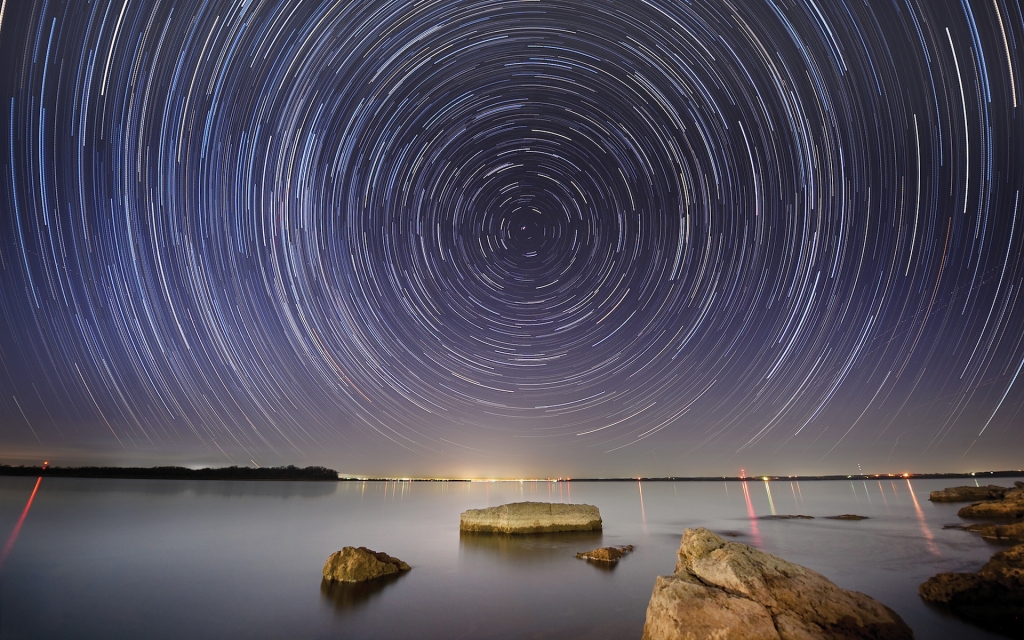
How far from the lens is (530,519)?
2852 centimetres

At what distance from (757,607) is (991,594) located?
8386mm

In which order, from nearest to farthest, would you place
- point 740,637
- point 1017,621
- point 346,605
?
point 740,637 < point 1017,621 < point 346,605

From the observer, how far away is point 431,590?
16.2 m

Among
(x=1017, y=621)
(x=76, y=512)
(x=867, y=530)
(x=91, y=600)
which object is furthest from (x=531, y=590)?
(x=76, y=512)

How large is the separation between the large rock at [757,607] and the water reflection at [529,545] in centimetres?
1195

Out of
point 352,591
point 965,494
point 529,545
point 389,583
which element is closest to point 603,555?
point 529,545

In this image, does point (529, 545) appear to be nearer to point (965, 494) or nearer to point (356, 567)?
point (356, 567)

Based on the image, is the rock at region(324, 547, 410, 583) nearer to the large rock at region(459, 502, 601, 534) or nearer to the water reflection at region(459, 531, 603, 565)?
the water reflection at region(459, 531, 603, 565)

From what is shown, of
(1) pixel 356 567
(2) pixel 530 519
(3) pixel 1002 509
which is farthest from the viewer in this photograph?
(3) pixel 1002 509

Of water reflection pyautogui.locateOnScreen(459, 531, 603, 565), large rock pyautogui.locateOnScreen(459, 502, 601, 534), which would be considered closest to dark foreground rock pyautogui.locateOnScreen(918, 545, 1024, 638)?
water reflection pyautogui.locateOnScreen(459, 531, 603, 565)

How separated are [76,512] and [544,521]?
139 ft

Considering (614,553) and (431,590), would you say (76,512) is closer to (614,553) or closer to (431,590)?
(431,590)

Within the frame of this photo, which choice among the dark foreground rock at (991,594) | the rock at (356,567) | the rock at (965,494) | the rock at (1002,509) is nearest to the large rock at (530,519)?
the rock at (356,567)

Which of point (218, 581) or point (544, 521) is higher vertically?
point (544, 521)
